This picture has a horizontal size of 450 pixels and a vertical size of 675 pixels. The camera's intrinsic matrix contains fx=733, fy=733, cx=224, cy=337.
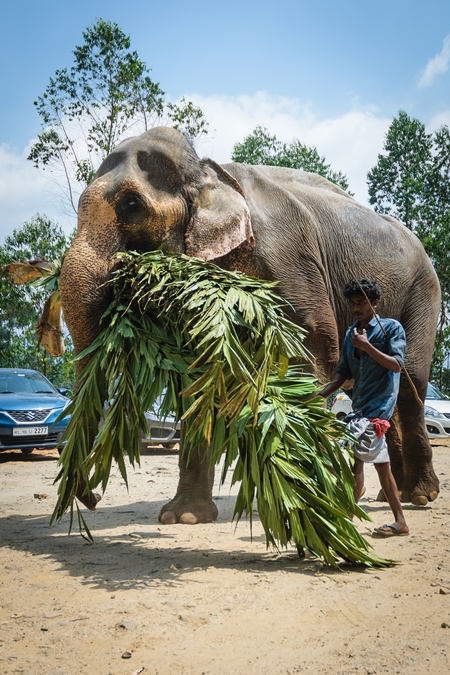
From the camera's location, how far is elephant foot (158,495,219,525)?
5867mm

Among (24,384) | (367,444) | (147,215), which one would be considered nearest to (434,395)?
(24,384)

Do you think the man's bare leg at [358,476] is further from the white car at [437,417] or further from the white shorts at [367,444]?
the white car at [437,417]

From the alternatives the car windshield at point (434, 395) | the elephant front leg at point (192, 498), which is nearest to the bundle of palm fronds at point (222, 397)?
the elephant front leg at point (192, 498)

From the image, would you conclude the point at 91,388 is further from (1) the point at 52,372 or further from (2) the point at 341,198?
(1) the point at 52,372

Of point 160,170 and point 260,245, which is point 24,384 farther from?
point 160,170

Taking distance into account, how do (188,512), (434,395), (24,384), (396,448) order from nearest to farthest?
(188,512) → (396,448) → (24,384) → (434,395)

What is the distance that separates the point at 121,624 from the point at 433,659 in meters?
1.37

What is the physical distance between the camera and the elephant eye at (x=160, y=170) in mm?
5637

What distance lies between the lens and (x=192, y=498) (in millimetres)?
5957

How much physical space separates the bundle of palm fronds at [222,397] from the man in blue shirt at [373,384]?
0.39m

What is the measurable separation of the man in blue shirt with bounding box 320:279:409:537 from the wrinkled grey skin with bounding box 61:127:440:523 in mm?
446

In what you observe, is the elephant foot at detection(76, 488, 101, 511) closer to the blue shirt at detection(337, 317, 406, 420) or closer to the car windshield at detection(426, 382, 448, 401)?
the blue shirt at detection(337, 317, 406, 420)

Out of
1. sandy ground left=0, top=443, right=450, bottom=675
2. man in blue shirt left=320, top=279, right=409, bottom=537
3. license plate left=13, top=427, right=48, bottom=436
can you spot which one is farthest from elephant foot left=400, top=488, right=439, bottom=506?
license plate left=13, top=427, right=48, bottom=436

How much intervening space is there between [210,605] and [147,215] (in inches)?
115
